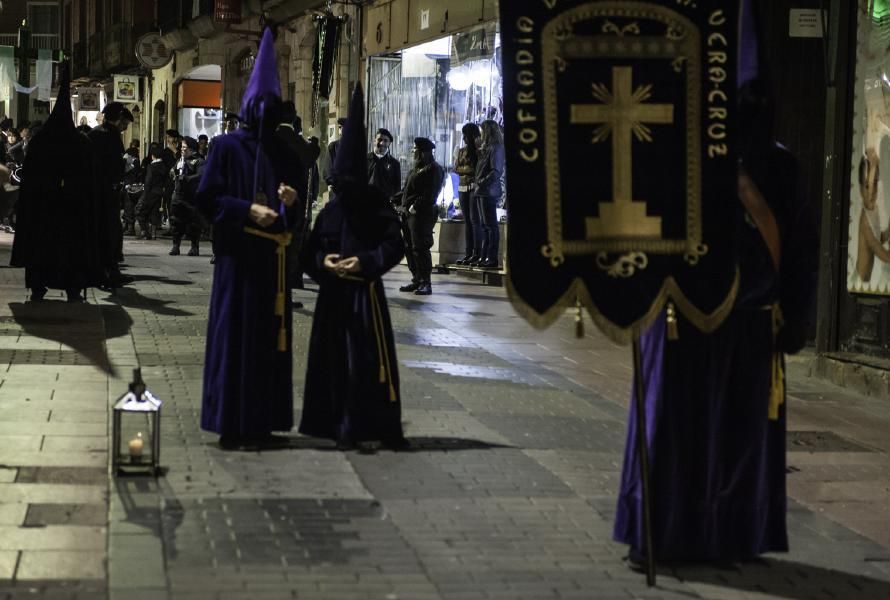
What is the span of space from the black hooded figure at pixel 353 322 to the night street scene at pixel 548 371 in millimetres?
18

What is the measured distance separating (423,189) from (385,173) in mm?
895

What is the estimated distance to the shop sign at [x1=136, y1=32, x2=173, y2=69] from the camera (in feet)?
136

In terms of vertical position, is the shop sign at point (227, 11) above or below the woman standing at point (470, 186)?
above

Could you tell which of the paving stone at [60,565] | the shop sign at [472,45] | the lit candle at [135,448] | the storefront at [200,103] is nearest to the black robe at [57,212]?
the shop sign at [472,45]

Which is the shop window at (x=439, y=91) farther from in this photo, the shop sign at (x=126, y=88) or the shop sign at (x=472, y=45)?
the shop sign at (x=126, y=88)

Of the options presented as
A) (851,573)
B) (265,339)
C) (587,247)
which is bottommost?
(851,573)

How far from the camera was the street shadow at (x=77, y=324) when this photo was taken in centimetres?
1189

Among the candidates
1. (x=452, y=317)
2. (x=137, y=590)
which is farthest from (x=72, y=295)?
(x=137, y=590)

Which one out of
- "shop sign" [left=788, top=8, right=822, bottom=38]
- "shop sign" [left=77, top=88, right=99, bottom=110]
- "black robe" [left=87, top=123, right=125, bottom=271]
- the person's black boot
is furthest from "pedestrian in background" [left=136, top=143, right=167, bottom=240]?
"shop sign" [left=77, top=88, right=99, bottom=110]

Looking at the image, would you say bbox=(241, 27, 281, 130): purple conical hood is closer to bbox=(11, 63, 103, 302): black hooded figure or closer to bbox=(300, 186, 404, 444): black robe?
bbox=(300, 186, 404, 444): black robe

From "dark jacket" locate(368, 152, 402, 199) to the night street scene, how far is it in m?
4.65

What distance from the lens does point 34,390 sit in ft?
32.0

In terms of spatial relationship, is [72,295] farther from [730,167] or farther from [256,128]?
[730,167]

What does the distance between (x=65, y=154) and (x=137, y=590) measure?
33.9ft
